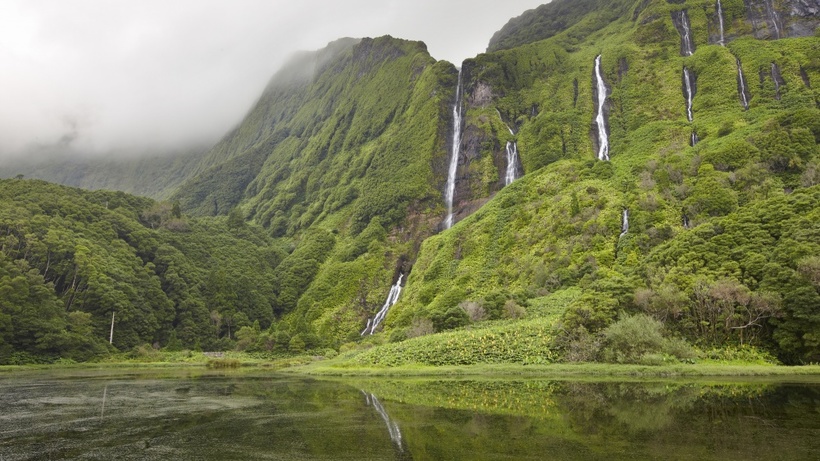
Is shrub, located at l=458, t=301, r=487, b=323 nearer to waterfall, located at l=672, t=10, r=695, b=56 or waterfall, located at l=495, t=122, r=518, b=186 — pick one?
waterfall, located at l=495, t=122, r=518, b=186

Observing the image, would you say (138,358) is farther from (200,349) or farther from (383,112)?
(383,112)

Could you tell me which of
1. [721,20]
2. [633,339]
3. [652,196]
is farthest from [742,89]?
[633,339]

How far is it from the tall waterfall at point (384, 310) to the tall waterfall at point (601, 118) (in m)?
55.9

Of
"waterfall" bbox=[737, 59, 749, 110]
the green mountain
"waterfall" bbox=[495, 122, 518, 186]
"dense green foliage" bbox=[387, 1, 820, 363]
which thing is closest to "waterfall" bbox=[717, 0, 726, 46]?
the green mountain

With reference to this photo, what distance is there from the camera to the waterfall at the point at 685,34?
5148 inches

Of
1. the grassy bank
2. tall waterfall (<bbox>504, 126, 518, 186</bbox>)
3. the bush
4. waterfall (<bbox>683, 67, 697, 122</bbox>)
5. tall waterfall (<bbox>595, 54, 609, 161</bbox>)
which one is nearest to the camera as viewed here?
the grassy bank

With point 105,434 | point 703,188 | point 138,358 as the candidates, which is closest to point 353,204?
point 138,358

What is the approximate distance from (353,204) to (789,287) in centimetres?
12227

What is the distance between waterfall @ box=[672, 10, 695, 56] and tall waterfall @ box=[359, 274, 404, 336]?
9743 centimetres

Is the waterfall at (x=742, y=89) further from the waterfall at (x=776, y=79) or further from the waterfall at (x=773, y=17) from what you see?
the waterfall at (x=773, y=17)

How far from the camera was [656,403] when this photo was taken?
861 inches

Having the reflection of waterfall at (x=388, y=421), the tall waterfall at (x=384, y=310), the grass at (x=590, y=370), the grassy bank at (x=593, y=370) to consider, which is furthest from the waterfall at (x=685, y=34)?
the reflection of waterfall at (x=388, y=421)

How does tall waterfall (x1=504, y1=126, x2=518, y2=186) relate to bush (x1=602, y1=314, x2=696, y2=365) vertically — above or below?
above

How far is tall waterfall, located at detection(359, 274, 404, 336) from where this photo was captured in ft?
323
